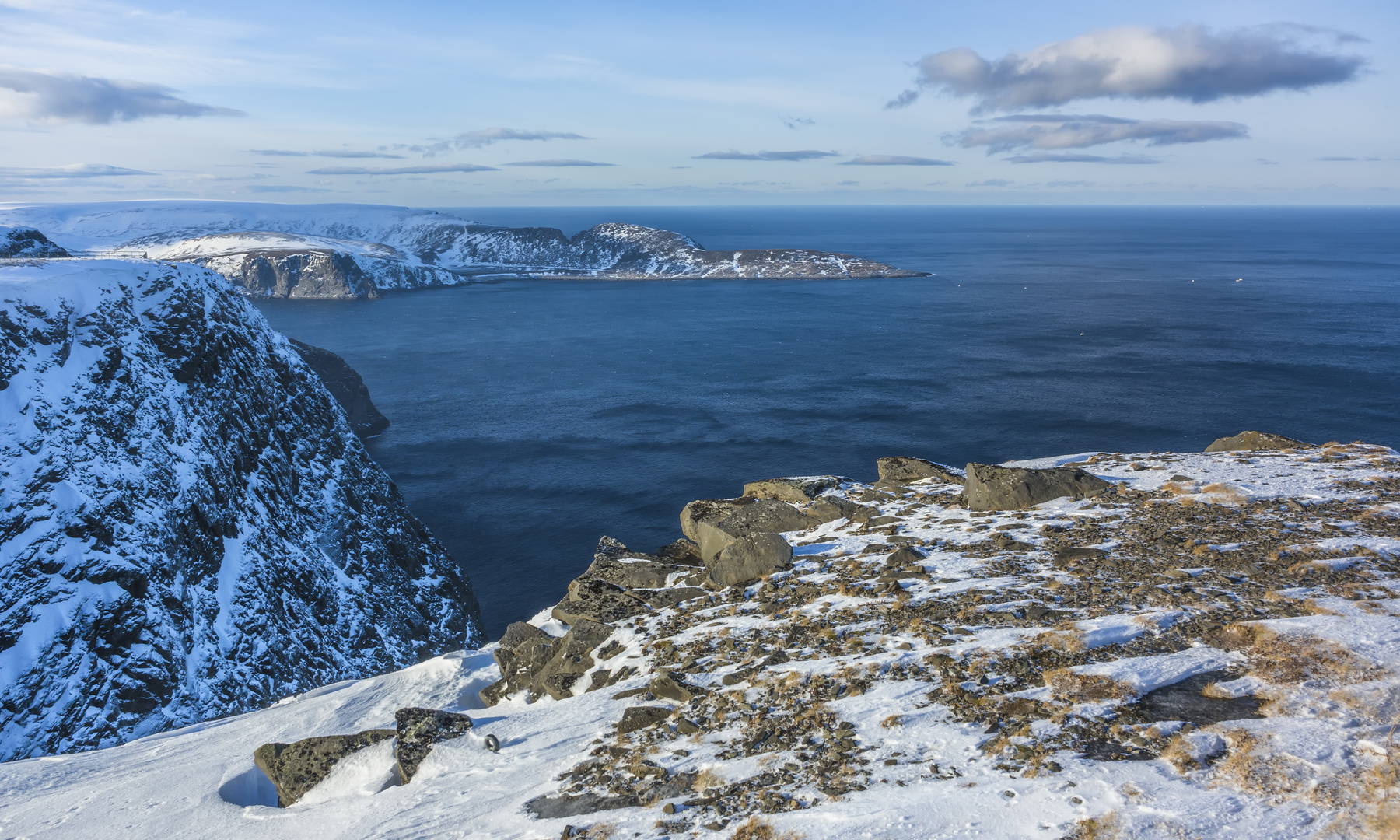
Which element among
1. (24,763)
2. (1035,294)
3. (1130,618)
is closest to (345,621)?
(24,763)

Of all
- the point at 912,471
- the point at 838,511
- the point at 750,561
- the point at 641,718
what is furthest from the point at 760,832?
the point at 912,471

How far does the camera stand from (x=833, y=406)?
3467 inches

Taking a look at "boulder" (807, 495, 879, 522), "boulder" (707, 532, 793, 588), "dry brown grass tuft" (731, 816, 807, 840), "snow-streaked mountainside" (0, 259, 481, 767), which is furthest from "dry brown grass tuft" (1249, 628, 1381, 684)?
"snow-streaked mountainside" (0, 259, 481, 767)

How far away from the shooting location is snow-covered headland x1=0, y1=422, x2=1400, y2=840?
29.8ft

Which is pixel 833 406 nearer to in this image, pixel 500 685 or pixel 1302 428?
pixel 1302 428

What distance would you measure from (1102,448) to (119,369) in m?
73.9

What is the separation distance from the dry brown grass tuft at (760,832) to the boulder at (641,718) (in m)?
3.55

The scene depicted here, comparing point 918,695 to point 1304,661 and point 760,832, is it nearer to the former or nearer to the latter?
point 760,832

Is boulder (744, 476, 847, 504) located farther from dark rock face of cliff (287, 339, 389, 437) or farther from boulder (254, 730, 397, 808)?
dark rock face of cliff (287, 339, 389, 437)

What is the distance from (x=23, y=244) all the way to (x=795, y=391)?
80.2 m

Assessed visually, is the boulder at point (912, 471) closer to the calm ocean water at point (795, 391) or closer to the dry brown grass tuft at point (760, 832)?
the dry brown grass tuft at point (760, 832)

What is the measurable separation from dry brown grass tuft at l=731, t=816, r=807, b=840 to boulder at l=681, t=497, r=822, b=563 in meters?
11.0

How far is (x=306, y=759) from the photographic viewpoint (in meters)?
13.6

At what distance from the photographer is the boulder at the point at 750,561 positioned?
1814 cm
